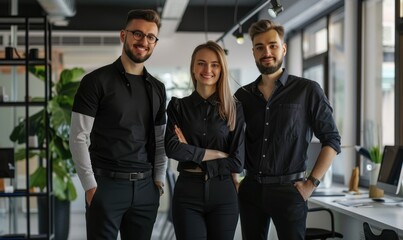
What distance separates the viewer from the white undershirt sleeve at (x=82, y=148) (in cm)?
302

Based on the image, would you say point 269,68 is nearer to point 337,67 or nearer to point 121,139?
point 121,139

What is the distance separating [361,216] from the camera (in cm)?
424

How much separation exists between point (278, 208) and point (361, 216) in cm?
126

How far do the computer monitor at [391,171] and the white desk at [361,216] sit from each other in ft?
0.46

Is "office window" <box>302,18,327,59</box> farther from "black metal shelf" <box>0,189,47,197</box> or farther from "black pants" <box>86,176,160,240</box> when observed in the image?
"black pants" <box>86,176,160,240</box>

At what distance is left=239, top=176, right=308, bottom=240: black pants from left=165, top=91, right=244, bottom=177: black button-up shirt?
0.18 meters

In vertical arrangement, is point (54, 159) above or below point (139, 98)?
below

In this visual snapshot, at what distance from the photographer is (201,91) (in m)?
3.19

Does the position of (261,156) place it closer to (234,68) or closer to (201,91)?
(201,91)

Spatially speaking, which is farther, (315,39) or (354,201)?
(315,39)

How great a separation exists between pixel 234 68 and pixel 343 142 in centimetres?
366

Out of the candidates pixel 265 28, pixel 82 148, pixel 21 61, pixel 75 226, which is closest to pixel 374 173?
pixel 265 28

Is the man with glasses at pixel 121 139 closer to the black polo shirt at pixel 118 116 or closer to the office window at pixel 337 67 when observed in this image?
the black polo shirt at pixel 118 116

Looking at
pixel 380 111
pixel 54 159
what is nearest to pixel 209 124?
pixel 380 111
